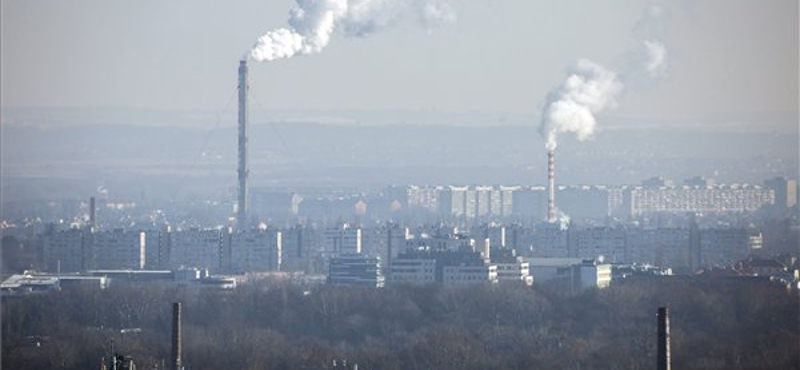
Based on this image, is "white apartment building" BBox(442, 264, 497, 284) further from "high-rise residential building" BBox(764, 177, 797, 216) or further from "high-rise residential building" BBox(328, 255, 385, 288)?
"high-rise residential building" BBox(764, 177, 797, 216)

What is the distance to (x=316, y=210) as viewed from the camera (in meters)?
91.1

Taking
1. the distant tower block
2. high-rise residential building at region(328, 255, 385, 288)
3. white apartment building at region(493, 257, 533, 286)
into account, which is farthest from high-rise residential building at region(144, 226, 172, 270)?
white apartment building at region(493, 257, 533, 286)

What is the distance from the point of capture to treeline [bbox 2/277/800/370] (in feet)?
104

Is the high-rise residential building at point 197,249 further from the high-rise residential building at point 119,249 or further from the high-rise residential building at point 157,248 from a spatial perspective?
the high-rise residential building at point 119,249

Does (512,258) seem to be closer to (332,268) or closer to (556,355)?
(332,268)

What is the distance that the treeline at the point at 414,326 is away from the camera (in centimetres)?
3159

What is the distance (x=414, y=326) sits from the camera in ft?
129

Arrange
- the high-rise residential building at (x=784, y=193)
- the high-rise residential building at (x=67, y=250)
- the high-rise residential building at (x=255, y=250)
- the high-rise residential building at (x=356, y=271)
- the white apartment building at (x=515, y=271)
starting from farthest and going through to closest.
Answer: the high-rise residential building at (x=784, y=193) < the high-rise residential building at (x=255, y=250) < the high-rise residential building at (x=67, y=250) < the high-rise residential building at (x=356, y=271) < the white apartment building at (x=515, y=271)

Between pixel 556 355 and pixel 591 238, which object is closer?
pixel 556 355

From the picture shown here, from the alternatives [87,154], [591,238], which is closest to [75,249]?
[591,238]

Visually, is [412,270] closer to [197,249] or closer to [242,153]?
[197,249]

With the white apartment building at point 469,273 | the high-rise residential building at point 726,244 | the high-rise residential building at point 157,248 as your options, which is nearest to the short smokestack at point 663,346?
the white apartment building at point 469,273

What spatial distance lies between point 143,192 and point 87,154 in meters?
2.95

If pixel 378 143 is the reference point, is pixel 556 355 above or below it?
below
